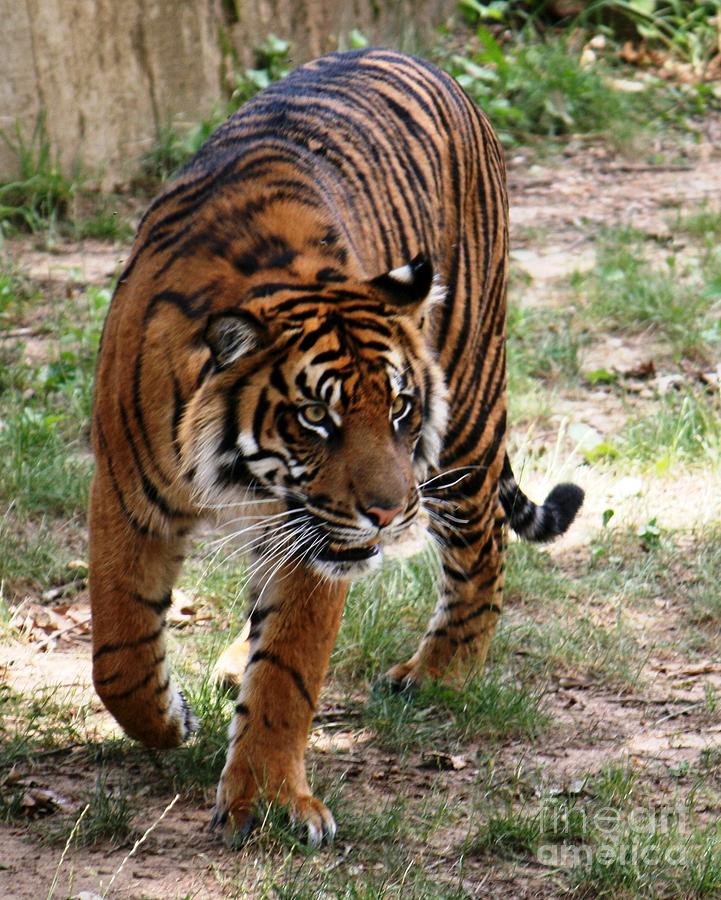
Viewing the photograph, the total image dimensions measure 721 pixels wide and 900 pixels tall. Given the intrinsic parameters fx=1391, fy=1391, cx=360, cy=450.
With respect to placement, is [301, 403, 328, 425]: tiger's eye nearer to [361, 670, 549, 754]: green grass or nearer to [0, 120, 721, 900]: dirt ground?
[0, 120, 721, 900]: dirt ground

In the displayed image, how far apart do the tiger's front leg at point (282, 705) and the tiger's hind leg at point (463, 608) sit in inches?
34.8

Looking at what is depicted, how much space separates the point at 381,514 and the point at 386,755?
39.5 inches

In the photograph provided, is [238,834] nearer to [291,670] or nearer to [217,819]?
[217,819]

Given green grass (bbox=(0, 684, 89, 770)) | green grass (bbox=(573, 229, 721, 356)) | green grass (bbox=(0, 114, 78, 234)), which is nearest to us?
green grass (bbox=(0, 684, 89, 770))

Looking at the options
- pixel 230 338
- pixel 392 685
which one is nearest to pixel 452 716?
pixel 392 685

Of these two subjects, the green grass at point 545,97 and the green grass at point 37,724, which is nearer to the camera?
the green grass at point 37,724

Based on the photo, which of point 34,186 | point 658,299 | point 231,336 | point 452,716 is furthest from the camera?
point 34,186

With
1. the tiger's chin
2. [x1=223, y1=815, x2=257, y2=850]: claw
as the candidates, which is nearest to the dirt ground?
[x1=223, y1=815, x2=257, y2=850]: claw

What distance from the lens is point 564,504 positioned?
4445 mm

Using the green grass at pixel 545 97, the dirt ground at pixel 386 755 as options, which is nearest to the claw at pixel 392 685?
the dirt ground at pixel 386 755

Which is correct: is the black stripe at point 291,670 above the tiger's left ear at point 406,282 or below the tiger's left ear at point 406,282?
below

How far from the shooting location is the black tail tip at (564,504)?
4.43 meters

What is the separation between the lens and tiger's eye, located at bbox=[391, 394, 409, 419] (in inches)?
119

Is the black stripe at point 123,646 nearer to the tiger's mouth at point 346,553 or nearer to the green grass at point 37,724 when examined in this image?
the green grass at point 37,724
